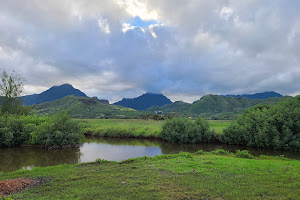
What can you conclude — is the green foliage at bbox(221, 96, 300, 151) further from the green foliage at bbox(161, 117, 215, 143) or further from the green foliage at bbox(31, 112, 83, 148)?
the green foliage at bbox(31, 112, 83, 148)

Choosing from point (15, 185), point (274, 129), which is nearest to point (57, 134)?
point (15, 185)

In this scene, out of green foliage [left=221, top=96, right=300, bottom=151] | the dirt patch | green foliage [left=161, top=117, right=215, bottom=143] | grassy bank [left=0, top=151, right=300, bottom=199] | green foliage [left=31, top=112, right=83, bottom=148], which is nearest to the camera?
grassy bank [left=0, top=151, right=300, bottom=199]

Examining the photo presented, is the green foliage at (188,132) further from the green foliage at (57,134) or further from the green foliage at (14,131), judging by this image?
the green foliage at (14,131)

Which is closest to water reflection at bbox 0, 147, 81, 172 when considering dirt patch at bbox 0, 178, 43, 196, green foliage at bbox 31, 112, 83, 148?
green foliage at bbox 31, 112, 83, 148

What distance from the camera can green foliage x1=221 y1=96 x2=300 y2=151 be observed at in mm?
31188

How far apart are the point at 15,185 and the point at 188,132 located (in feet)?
109

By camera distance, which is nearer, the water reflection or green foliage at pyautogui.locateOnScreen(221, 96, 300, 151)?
the water reflection

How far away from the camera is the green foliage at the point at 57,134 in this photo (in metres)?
32.3

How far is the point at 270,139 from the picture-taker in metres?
32.6

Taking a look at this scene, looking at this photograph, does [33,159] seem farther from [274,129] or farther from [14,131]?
[274,129]

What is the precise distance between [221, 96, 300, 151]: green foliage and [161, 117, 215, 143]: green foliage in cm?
553

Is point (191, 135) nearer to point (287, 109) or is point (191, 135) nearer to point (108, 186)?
point (287, 109)

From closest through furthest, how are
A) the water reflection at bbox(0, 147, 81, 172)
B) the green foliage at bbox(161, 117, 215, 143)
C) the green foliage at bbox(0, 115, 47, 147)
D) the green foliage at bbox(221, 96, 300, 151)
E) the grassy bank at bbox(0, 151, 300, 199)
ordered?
the grassy bank at bbox(0, 151, 300, 199)
the water reflection at bbox(0, 147, 81, 172)
the green foliage at bbox(221, 96, 300, 151)
the green foliage at bbox(0, 115, 47, 147)
the green foliage at bbox(161, 117, 215, 143)

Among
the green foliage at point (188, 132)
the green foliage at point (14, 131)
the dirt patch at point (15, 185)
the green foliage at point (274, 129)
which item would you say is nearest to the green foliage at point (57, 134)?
the green foliage at point (14, 131)
